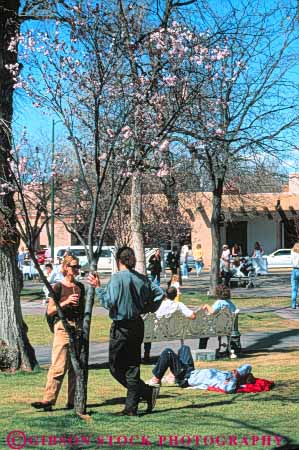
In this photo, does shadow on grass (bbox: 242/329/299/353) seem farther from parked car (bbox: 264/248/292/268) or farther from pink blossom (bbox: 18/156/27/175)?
parked car (bbox: 264/248/292/268)

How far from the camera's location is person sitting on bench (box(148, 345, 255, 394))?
9.59 metres

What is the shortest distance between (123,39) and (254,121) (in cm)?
1334

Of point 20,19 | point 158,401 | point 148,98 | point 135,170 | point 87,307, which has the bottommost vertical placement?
point 158,401

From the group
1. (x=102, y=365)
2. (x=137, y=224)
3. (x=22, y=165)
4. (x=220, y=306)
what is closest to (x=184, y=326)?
(x=220, y=306)

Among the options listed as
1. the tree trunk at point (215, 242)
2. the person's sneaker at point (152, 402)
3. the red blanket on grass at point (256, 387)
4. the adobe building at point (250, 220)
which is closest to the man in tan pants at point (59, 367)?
the person's sneaker at point (152, 402)

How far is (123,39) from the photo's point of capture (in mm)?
8594

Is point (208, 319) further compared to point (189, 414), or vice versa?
point (208, 319)

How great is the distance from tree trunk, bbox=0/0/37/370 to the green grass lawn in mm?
930

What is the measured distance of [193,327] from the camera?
42.6 feet

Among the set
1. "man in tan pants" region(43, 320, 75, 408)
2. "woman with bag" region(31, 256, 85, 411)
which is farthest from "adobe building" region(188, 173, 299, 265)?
"man in tan pants" region(43, 320, 75, 408)

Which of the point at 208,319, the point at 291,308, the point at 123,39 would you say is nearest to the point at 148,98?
the point at 123,39

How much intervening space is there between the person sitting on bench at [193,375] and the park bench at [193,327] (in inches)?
92.4

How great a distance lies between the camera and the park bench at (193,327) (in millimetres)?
12711

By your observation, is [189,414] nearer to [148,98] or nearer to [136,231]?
[148,98]
